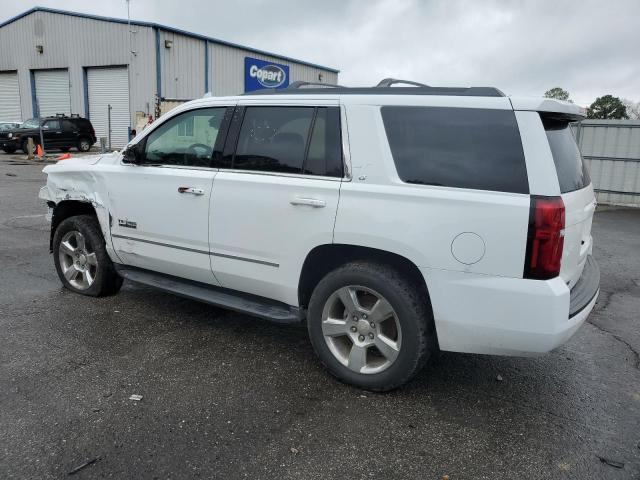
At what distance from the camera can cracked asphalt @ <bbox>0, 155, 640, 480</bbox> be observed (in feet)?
8.82

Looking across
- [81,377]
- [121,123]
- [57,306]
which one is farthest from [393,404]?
[121,123]

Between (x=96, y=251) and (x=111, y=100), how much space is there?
2643 cm

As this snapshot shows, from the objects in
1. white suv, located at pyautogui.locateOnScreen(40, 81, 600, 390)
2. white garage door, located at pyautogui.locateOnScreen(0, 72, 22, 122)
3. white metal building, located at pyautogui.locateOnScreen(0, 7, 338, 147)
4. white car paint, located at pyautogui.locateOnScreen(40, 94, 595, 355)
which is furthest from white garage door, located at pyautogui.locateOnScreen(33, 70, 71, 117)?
white car paint, located at pyautogui.locateOnScreen(40, 94, 595, 355)

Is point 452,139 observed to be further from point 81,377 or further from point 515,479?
point 81,377

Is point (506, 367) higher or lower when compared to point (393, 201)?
lower

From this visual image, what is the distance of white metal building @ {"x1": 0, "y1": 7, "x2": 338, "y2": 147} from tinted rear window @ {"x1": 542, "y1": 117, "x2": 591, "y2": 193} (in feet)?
79.8

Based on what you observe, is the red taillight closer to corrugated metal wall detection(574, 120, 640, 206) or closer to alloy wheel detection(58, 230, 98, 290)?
alloy wheel detection(58, 230, 98, 290)

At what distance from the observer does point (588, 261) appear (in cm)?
380

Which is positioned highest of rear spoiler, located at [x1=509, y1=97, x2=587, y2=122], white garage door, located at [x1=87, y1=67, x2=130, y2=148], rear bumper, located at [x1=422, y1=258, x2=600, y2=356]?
white garage door, located at [x1=87, y1=67, x2=130, y2=148]

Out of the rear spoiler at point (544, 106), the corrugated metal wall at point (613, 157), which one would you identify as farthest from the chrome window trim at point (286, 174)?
the corrugated metal wall at point (613, 157)

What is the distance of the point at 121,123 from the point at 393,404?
94.0ft

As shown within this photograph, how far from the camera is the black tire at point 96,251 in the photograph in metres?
4.86

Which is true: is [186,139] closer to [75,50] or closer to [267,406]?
[267,406]

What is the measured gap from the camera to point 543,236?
2803 millimetres
